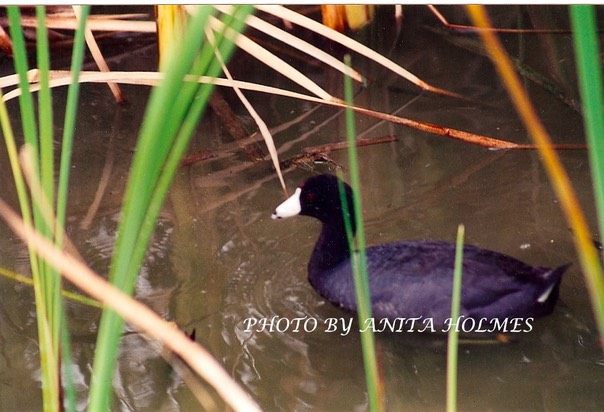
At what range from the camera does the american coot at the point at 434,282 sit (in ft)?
6.91

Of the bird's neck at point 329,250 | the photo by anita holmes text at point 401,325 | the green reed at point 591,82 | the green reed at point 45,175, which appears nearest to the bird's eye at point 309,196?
the bird's neck at point 329,250

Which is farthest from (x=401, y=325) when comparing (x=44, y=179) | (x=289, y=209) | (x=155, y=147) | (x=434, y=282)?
(x=155, y=147)

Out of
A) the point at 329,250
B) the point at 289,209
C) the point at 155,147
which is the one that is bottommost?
the point at 329,250

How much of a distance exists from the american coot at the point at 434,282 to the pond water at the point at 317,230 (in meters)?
0.07

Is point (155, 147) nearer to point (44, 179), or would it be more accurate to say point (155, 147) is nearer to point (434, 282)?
point (44, 179)

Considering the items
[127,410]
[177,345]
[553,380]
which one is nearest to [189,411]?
[127,410]

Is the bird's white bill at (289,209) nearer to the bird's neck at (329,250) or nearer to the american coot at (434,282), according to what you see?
the american coot at (434,282)

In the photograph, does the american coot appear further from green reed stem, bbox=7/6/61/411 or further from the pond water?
green reed stem, bbox=7/6/61/411

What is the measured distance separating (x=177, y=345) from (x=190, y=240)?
171 centimetres

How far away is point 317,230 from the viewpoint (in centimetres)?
264

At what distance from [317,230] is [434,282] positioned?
59 cm

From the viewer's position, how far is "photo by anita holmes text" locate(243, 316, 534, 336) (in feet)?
6.93

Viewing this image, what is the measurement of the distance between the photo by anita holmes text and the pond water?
0.02 meters

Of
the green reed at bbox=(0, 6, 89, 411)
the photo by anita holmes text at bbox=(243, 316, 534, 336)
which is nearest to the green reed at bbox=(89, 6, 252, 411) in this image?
the green reed at bbox=(0, 6, 89, 411)
